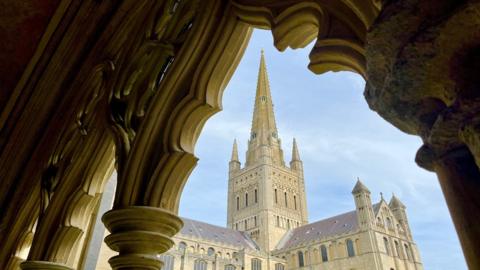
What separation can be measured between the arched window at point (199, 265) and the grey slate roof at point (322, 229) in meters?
11.1

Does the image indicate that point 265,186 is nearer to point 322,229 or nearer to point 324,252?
point 322,229

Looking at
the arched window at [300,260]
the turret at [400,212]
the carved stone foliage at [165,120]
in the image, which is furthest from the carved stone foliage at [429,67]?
the turret at [400,212]

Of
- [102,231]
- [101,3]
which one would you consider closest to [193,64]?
[101,3]

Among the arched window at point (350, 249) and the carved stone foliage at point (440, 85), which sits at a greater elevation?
the arched window at point (350, 249)

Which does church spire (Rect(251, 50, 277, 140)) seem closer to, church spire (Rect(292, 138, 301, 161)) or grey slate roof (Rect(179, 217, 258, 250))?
church spire (Rect(292, 138, 301, 161))

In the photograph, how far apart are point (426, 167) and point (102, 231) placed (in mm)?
2440

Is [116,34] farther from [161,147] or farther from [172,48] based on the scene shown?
[161,147]

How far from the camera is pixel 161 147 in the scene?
4.76ft

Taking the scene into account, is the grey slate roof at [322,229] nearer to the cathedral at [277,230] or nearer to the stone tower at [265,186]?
the cathedral at [277,230]

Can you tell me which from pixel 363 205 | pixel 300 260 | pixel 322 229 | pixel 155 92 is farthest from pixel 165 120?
pixel 322 229

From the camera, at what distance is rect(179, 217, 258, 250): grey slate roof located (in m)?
37.4

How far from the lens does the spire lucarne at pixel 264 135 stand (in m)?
48.6

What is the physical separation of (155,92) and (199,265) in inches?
1351

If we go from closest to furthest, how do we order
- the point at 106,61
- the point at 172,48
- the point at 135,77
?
the point at 172,48
the point at 135,77
the point at 106,61
